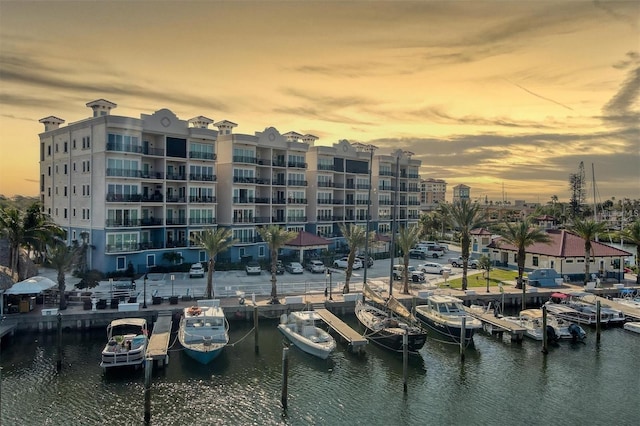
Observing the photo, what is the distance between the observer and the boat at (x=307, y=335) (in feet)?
107

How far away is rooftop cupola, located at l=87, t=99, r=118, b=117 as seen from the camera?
180ft

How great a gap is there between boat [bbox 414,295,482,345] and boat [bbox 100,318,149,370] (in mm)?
21747

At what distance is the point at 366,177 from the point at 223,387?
59.6m

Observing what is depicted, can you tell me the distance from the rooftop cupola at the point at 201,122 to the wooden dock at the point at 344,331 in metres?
32.3

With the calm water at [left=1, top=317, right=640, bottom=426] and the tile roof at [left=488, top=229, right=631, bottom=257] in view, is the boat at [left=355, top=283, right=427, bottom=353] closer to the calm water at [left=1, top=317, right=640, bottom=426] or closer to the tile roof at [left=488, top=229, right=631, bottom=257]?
the calm water at [left=1, top=317, right=640, bottom=426]

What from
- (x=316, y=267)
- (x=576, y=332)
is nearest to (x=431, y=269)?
A: (x=316, y=267)

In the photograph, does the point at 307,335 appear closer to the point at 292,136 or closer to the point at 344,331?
the point at 344,331

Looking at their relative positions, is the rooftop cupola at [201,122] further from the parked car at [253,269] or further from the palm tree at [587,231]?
the palm tree at [587,231]

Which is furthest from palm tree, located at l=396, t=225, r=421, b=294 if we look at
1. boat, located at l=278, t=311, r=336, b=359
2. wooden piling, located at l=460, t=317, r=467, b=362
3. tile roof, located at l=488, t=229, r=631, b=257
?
tile roof, located at l=488, t=229, r=631, b=257

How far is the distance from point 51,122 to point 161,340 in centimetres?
4414

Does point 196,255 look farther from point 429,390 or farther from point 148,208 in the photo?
point 429,390

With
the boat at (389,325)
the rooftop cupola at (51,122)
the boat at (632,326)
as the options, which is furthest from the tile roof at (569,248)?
the rooftop cupola at (51,122)

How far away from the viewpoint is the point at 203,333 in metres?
33.5

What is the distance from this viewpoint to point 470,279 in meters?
57.6
